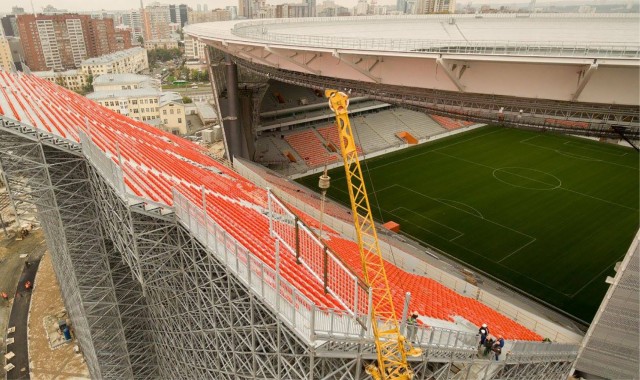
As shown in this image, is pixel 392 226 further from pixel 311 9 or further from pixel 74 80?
pixel 311 9

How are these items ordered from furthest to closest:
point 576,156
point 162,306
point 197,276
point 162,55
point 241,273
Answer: point 162,55, point 576,156, point 162,306, point 197,276, point 241,273

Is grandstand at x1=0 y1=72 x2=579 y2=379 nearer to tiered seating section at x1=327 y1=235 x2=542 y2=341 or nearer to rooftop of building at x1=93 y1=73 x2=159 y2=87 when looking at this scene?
tiered seating section at x1=327 y1=235 x2=542 y2=341

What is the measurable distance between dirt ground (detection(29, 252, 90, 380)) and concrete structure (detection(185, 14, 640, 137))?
19597mm

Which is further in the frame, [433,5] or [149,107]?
[433,5]

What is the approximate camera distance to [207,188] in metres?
16.2

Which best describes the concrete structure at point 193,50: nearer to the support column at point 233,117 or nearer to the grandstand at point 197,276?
the support column at point 233,117

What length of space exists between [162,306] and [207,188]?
464 cm

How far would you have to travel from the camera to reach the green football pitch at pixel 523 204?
24.8 m

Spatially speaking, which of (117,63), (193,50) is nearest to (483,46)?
(117,63)

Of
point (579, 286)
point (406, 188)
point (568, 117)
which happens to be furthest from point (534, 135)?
point (568, 117)

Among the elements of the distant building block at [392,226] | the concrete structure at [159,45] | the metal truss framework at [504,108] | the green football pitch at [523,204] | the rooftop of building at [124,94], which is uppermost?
the metal truss framework at [504,108]

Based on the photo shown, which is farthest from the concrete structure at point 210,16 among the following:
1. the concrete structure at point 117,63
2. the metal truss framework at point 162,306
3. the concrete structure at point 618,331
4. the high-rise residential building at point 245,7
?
the concrete structure at point 618,331

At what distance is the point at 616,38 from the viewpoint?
23.9 m

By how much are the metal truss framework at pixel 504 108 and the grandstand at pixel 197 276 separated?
8.71 meters
